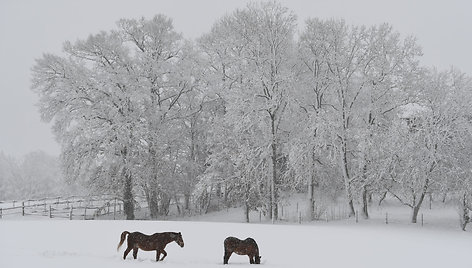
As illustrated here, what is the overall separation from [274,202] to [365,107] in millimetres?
9111

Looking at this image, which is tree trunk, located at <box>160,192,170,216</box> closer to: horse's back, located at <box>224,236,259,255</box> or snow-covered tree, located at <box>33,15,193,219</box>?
snow-covered tree, located at <box>33,15,193,219</box>

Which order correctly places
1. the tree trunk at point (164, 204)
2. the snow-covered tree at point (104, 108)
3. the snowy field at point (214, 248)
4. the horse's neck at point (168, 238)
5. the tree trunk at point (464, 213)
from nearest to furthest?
1. the snowy field at point (214, 248)
2. the horse's neck at point (168, 238)
3. the tree trunk at point (464, 213)
4. the snow-covered tree at point (104, 108)
5. the tree trunk at point (164, 204)

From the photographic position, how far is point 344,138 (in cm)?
2492

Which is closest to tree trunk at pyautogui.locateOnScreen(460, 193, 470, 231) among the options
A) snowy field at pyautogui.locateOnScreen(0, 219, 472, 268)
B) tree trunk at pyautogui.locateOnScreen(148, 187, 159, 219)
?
snowy field at pyautogui.locateOnScreen(0, 219, 472, 268)

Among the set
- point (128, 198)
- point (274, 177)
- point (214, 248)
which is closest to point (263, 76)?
point (274, 177)

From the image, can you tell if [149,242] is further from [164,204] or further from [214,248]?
[164,204]

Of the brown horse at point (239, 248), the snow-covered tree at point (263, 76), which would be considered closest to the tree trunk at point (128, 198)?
the snow-covered tree at point (263, 76)

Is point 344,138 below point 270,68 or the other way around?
below

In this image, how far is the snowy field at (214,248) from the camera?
925 centimetres

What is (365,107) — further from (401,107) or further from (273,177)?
(273,177)

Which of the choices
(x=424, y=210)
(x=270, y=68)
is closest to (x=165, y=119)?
(x=270, y=68)

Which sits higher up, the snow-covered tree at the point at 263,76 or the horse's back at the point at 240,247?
the snow-covered tree at the point at 263,76

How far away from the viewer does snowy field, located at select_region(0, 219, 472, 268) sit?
9.25 metres

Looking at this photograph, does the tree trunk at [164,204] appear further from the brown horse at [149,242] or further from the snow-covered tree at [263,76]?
the brown horse at [149,242]
